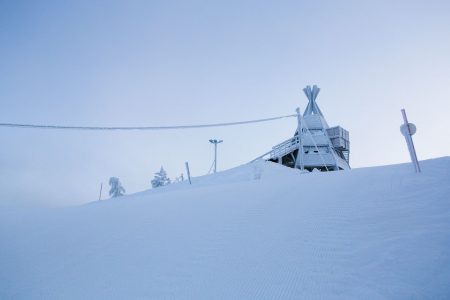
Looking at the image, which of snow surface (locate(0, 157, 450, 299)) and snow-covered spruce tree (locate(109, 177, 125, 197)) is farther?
snow-covered spruce tree (locate(109, 177, 125, 197))

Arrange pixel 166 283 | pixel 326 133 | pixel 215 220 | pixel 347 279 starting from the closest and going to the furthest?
1. pixel 347 279
2. pixel 166 283
3. pixel 215 220
4. pixel 326 133

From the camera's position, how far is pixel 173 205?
782cm

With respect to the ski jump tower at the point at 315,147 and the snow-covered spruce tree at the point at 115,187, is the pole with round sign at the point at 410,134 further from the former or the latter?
the snow-covered spruce tree at the point at 115,187

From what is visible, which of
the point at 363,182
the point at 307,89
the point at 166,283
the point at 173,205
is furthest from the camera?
the point at 307,89

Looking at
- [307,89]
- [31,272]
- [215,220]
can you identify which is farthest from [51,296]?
[307,89]

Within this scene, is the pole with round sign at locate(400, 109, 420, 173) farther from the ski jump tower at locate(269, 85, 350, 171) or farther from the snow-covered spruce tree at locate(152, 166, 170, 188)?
the snow-covered spruce tree at locate(152, 166, 170, 188)

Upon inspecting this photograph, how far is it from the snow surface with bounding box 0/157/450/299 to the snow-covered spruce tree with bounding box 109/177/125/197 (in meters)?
38.0

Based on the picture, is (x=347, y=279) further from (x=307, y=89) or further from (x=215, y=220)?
(x=307, y=89)

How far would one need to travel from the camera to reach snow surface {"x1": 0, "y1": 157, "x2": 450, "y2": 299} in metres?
3.32

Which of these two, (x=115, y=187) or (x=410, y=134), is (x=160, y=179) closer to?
(x=115, y=187)

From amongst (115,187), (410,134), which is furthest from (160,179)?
(410,134)

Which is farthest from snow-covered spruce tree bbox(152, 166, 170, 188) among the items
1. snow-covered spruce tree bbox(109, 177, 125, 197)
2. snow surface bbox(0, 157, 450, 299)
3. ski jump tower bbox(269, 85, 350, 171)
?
snow surface bbox(0, 157, 450, 299)

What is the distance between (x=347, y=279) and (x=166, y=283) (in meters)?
2.24

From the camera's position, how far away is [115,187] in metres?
43.7
